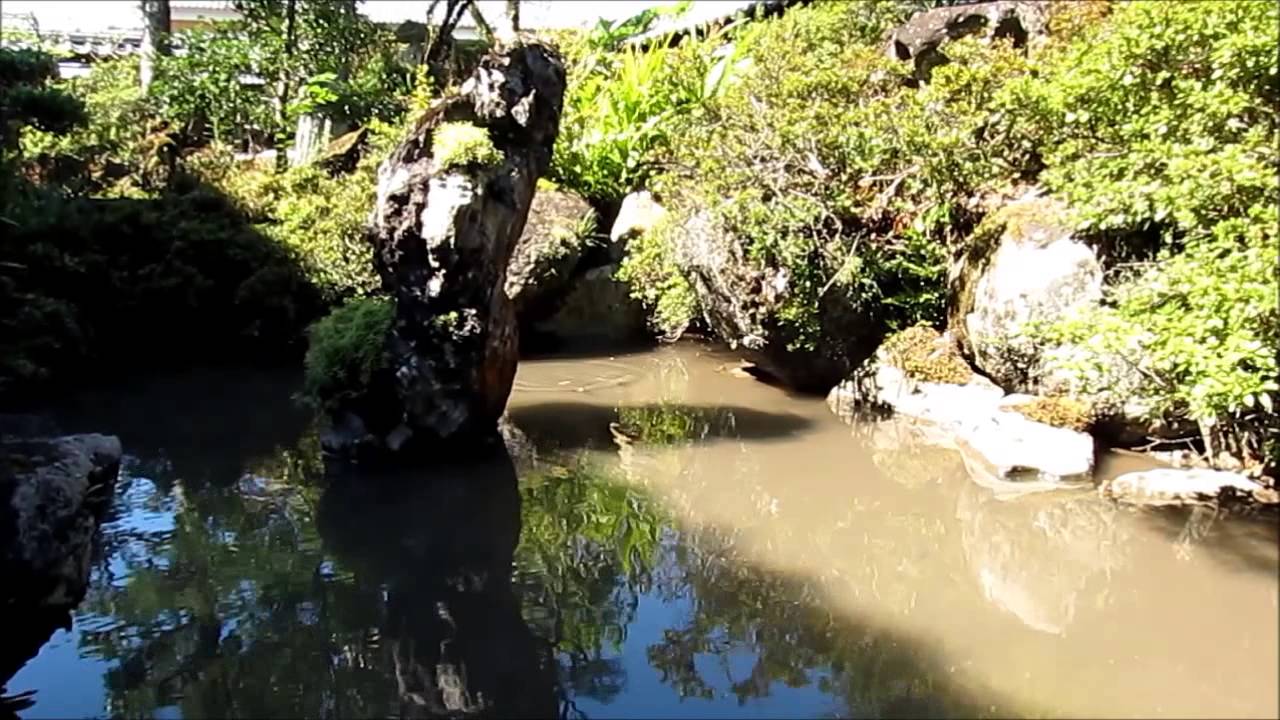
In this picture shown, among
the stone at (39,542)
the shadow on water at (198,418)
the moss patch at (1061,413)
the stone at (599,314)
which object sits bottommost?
the shadow on water at (198,418)

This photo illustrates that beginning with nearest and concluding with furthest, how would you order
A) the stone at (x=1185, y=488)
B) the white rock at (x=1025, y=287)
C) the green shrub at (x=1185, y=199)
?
the green shrub at (x=1185, y=199)
the stone at (x=1185, y=488)
the white rock at (x=1025, y=287)

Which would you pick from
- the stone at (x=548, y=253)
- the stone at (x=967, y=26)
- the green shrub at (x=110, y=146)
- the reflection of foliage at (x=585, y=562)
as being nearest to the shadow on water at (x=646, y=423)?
the reflection of foliage at (x=585, y=562)

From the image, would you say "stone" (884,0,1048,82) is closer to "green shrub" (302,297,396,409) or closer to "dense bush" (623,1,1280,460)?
"dense bush" (623,1,1280,460)

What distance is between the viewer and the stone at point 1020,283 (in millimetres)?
8086

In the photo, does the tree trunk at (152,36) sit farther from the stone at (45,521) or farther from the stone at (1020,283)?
the stone at (1020,283)

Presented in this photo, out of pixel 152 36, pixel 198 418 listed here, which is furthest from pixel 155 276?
pixel 152 36

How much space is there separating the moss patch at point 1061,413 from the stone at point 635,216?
19.9 feet

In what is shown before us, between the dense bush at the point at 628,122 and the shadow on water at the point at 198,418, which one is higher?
the dense bush at the point at 628,122

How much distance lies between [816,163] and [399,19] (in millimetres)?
15862

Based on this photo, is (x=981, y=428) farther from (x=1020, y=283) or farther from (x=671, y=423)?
(x=671, y=423)

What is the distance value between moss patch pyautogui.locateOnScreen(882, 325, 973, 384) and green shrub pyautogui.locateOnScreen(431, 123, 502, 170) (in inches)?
158

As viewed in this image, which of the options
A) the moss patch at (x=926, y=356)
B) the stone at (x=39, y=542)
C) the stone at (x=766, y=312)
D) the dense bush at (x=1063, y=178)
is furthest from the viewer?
the stone at (x=766, y=312)

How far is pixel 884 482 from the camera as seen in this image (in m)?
7.57

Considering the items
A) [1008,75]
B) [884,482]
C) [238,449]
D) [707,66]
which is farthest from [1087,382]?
[707,66]
